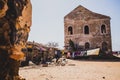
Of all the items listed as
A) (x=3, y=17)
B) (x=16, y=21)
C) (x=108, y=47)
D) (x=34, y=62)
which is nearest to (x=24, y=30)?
(x=16, y=21)

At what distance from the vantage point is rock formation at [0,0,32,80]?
304 centimetres

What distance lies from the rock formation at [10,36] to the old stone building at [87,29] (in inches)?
1130

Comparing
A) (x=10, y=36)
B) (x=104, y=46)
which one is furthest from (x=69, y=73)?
(x=104, y=46)

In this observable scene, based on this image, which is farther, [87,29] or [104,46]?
[87,29]

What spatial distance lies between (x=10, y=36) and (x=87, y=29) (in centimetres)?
3045

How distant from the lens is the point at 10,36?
3230 millimetres

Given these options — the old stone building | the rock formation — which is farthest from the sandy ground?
the old stone building

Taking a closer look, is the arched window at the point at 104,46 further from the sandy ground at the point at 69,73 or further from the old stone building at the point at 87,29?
the sandy ground at the point at 69,73

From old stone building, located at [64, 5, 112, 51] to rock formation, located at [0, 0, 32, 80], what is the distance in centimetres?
2870

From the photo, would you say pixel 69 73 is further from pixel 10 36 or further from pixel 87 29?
pixel 87 29

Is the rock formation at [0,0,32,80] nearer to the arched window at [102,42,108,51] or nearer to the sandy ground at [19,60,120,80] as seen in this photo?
the sandy ground at [19,60,120,80]

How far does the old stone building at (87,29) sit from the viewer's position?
31.8 metres

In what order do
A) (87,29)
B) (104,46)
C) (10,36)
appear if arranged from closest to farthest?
(10,36)
(104,46)
(87,29)

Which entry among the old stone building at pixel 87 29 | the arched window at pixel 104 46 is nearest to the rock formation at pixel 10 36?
the old stone building at pixel 87 29
